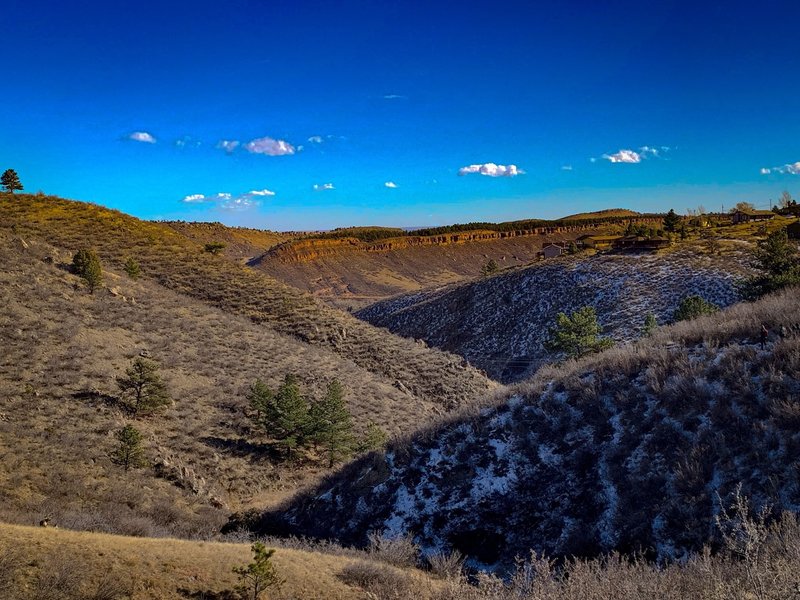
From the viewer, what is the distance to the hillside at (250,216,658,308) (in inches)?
4082

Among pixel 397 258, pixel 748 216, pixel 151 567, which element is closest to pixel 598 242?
pixel 748 216

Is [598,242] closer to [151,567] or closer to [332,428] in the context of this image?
[332,428]

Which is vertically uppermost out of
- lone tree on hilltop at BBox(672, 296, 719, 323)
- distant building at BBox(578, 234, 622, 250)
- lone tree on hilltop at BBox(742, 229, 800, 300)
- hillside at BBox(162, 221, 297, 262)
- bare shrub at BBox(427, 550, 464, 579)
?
hillside at BBox(162, 221, 297, 262)

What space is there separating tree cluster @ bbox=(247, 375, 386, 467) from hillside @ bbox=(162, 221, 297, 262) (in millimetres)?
112301

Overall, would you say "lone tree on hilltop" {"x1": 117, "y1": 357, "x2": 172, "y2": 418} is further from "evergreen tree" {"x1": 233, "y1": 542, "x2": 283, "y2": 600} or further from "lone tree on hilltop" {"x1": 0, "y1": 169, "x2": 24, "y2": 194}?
"lone tree on hilltop" {"x1": 0, "y1": 169, "x2": 24, "y2": 194}

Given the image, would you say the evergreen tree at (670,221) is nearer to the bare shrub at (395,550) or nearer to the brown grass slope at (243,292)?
the brown grass slope at (243,292)

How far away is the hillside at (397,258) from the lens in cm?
10369

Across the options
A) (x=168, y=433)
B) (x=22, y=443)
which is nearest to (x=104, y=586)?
(x=22, y=443)

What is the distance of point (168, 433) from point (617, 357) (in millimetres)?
14735

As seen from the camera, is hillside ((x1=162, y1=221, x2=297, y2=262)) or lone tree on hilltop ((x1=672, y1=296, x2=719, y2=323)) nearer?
lone tree on hilltop ((x1=672, y1=296, x2=719, y2=323))

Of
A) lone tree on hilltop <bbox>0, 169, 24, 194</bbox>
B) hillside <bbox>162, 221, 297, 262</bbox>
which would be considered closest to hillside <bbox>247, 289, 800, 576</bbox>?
lone tree on hilltop <bbox>0, 169, 24, 194</bbox>

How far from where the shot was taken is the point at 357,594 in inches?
260

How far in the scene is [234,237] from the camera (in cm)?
15225

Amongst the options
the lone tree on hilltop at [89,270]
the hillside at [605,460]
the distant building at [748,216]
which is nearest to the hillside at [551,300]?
the hillside at [605,460]
